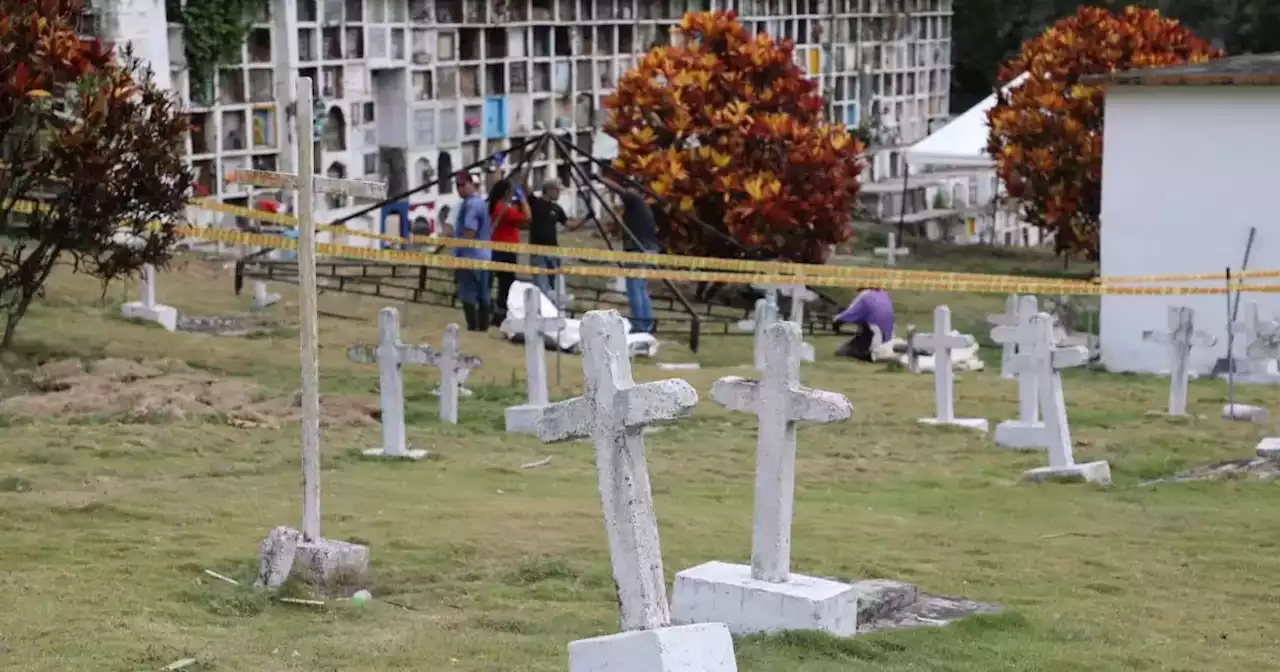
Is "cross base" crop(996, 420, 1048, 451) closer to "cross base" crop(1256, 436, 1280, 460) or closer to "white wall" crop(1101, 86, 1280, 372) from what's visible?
"cross base" crop(1256, 436, 1280, 460)

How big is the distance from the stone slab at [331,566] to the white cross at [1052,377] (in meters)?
4.84

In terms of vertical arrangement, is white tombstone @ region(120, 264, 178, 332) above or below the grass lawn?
above

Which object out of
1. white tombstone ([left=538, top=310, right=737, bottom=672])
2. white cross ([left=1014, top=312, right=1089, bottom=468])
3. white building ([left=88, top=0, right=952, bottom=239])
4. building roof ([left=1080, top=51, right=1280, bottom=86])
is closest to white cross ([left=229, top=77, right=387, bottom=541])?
white tombstone ([left=538, top=310, right=737, bottom=672])

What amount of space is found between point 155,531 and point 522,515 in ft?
5.12

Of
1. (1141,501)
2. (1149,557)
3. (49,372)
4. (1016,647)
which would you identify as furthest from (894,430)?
(1016,647)

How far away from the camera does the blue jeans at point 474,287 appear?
15.9 metres

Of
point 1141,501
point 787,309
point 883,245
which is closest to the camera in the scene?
point 1141,501

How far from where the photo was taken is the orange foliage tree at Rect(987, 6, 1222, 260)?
78.5ft

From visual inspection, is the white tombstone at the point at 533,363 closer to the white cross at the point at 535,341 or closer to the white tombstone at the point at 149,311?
the white cross at the point at 535,341

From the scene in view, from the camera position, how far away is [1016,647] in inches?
236

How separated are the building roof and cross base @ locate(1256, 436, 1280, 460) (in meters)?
7.72

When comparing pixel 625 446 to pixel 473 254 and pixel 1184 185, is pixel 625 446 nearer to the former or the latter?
pixel 473 254

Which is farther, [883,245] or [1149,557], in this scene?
[883,245]

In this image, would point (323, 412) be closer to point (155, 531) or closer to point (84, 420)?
point (84, 420)
